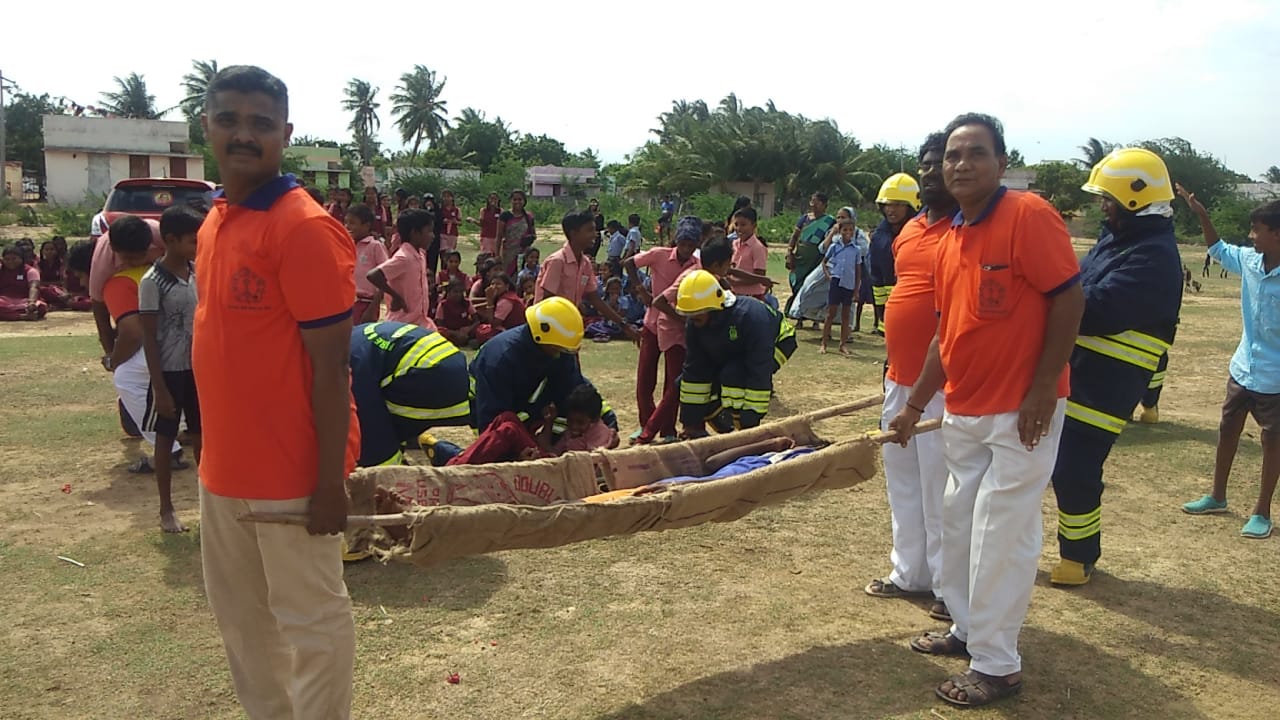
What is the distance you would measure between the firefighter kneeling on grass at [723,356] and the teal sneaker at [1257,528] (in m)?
2.82

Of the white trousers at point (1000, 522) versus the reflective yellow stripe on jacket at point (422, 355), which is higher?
the reflective yellow stripe on jacket at point (422, 355)

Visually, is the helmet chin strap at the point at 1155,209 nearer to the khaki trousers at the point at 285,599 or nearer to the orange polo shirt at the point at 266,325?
the orange polo shirt at the point at 266,325

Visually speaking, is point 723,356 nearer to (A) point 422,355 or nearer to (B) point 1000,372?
(A) point 422,355

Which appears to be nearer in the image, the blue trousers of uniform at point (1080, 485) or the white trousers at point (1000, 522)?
the white trousers at point (1000, 522)

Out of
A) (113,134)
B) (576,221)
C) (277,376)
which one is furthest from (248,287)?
(113,134)

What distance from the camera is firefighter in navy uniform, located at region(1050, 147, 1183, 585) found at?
14.6 ft

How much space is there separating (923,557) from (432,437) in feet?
12.1

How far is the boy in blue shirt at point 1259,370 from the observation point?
18.0 feet

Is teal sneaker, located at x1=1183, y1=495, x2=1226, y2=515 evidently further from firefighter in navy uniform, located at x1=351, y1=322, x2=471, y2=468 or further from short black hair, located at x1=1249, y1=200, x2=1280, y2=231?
firefighter in navy uniform, located at x1=351, y1=322, x2=471, y2=468

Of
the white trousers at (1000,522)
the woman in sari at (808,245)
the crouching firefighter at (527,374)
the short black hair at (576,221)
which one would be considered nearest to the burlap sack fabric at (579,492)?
the white trousers at (1000,522)

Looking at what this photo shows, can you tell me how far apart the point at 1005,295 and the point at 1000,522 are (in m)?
0.80

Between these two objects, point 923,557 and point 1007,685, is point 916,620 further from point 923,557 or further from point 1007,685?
point 1007,685

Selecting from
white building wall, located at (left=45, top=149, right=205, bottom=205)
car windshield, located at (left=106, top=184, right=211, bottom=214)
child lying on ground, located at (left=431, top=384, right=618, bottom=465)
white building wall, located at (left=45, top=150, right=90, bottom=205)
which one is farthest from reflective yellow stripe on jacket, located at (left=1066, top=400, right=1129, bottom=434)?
white building wall, located at (left=45, top=150, right=90, bottom=205)

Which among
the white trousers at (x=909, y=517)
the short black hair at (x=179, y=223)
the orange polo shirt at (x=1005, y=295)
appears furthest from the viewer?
the short black hair at (x=179, y=223)
